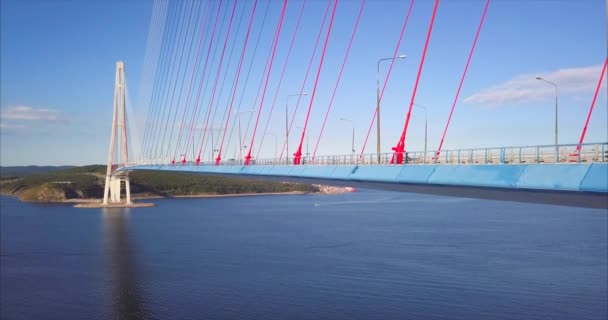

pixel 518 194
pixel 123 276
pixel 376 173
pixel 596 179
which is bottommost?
pixel 123 276

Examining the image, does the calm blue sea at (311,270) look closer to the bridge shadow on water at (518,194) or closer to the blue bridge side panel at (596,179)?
the bridge shadow on water at (518,194)

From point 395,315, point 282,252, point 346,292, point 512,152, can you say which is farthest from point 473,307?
point 282,252

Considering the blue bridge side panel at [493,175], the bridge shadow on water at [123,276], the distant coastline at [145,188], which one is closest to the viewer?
the blue bridge side panel at [493,175]

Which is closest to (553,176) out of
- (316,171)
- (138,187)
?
(316,171)

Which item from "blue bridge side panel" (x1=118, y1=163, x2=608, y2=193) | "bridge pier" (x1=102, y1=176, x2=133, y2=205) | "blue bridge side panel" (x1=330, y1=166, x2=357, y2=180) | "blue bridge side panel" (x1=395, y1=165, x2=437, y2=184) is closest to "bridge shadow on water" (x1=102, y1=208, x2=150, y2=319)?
"blue bridge side panel" (x1=330, y1=166, x2=357, y2=180)

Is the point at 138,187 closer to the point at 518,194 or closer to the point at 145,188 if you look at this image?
the point at 145,188

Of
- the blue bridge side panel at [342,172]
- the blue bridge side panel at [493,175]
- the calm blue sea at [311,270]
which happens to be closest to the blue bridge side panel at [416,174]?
the blue bridge side panel at [493,175]

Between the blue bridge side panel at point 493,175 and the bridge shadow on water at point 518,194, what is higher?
the blue bridge side panel at point 493,175
